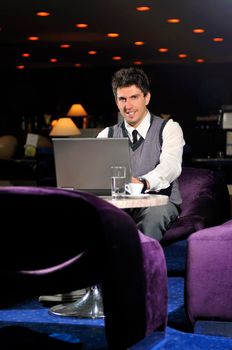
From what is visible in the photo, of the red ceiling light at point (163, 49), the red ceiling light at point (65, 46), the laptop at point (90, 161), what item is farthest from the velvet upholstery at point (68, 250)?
the red ceiling light at point (163, 49)

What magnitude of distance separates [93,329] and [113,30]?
29.1 feet

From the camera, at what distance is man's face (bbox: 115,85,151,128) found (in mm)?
4055

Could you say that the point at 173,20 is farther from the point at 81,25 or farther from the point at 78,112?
the point at 78,112

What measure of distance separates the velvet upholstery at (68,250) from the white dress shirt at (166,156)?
4.05ft

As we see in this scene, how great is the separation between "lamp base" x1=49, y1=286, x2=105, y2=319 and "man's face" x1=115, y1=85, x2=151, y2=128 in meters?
1.03

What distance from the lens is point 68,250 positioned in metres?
2.48

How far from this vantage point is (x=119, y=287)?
2471 millimetres

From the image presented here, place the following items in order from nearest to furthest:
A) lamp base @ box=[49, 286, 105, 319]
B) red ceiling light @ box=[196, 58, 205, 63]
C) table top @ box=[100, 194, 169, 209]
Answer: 1. table top @ box=[100, 194, 169, 209]
2. lamp base @ box=[49, 286, 105, 319]
3. red ceiling light @ box=[196, 58, 205, 63]

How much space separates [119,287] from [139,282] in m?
0.16

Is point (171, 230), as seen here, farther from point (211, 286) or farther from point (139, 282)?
point (139, 282)

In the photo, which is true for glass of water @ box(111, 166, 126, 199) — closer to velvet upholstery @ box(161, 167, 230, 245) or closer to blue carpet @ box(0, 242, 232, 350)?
blue carpet @ box(0, 242, 232, 350)

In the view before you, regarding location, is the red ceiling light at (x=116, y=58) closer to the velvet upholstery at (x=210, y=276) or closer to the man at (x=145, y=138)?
the man at (x=145, y=138)

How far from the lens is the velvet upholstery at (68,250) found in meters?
2.42

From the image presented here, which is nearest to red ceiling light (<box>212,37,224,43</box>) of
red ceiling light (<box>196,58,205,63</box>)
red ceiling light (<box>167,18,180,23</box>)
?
red ceiling light (<box>167,18,180,23</box>)
